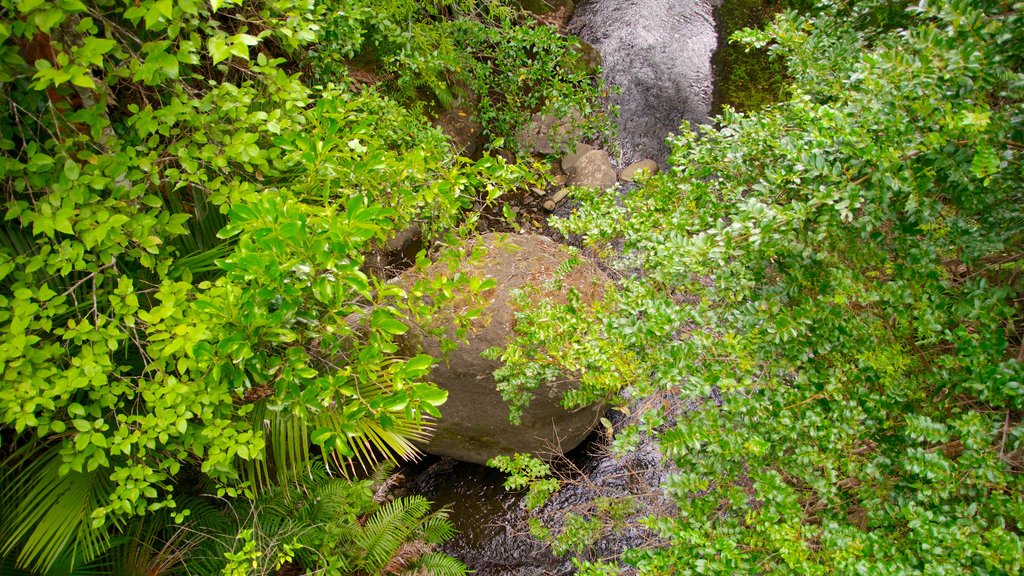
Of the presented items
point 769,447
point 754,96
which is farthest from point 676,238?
point 754,96

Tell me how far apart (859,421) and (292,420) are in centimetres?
264

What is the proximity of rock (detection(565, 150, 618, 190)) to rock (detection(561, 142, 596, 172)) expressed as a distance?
7 cm

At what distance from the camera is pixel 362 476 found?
4520mm

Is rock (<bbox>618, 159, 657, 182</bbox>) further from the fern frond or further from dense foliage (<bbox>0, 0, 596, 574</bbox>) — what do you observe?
the fern frond

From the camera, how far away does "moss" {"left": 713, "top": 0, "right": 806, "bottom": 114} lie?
21.3 ft

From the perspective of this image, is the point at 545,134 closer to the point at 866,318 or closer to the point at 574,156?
the point at 574,156

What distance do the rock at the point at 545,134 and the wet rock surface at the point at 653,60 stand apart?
2.39 ft

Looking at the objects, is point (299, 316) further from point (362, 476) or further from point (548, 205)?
point (548, 205)

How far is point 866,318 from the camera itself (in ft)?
6.86

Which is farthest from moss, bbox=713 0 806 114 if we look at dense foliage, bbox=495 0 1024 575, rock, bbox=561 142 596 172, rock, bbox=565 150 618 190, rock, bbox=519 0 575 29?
dense foliage, bbox=495 0 1024 575

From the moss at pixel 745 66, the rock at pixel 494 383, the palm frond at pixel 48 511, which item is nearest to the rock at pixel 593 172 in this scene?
the moss at pixel 745 66

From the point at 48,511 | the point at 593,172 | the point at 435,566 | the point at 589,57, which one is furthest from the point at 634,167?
the point at 48,511

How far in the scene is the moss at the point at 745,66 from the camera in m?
6.50

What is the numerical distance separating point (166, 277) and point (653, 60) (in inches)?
263
